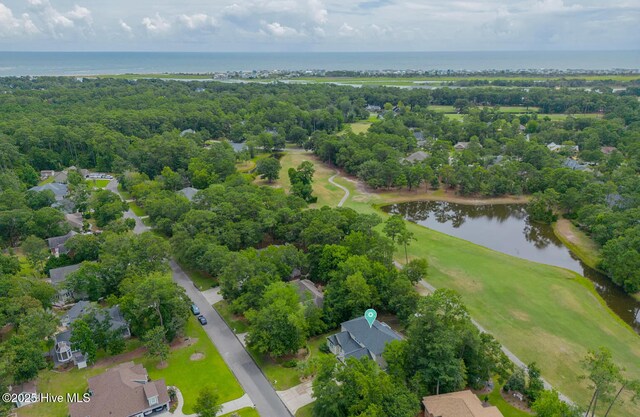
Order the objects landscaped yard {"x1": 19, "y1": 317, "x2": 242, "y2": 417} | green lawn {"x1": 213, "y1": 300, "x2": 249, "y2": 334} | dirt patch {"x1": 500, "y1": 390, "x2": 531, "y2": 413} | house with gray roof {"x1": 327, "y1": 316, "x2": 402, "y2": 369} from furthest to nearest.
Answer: green lawn {"x1": 213, "y1": 300, "x2": 249, "y2": 334} → house with gray roof {"x1": 327, "y1": 316, "x2": 402, "y2": 369} → landscaped yard {"x1": 19, "y1": 317, "x2": 242, "y2": 417} → dirt patch {"x1": 500, "y1": 390, "x2": 531, "y2": 413}

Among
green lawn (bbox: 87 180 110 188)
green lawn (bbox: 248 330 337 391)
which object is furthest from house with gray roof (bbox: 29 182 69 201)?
green lawn (bbox: 248 330 337 391)

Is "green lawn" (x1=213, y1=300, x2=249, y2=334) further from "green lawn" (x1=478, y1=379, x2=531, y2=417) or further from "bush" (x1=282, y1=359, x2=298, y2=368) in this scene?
"green lawn" (x1=478, y1=379, x2=531, y2=417)

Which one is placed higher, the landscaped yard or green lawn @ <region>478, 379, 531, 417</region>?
green lawn @ <region>478, 379, 531, 417</region>

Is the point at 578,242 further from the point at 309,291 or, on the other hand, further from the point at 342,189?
the point at 309,291

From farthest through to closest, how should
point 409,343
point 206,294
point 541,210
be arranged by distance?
point 541,210
point 206,294
point 409,343

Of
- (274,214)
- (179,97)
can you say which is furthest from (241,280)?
(179,97)

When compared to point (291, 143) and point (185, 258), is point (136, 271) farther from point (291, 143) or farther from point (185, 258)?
point (291, 143)

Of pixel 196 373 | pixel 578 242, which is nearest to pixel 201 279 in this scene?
pixel 196 373

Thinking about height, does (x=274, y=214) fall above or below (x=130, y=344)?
above
